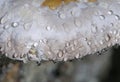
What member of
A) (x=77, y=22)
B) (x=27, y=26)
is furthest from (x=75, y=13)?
(x=27, y=26)

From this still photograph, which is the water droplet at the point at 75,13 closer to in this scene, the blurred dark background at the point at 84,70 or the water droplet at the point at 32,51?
the water droplet at the point at 32,51

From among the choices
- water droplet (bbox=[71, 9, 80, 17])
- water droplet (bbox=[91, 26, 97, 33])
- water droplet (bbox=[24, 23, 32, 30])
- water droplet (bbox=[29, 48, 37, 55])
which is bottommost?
water droplet (bbox=[29, 48, 37, 55])

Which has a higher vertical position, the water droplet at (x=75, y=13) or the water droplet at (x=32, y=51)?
the water droplet at (x=75, y=13)

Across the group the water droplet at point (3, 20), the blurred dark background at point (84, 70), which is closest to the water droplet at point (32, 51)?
the water droplet at point (3, 20)

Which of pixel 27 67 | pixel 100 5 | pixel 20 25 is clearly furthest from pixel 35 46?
pixel 27 67

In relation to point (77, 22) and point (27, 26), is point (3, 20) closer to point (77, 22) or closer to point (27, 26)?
point (27, 26)

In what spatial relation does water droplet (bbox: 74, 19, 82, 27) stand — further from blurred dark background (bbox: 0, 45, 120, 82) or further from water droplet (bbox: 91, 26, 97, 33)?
blurred dark background (bbox: 0, 45, 120, 82)

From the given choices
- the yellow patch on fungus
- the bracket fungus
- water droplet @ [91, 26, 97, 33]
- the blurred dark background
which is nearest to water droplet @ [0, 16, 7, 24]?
the bracket fungus

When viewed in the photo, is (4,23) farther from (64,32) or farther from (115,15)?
(115,15)

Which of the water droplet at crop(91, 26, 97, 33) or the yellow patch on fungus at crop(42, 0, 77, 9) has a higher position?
the yellow patch on fungus at crop(42, 0, 77, 9)
